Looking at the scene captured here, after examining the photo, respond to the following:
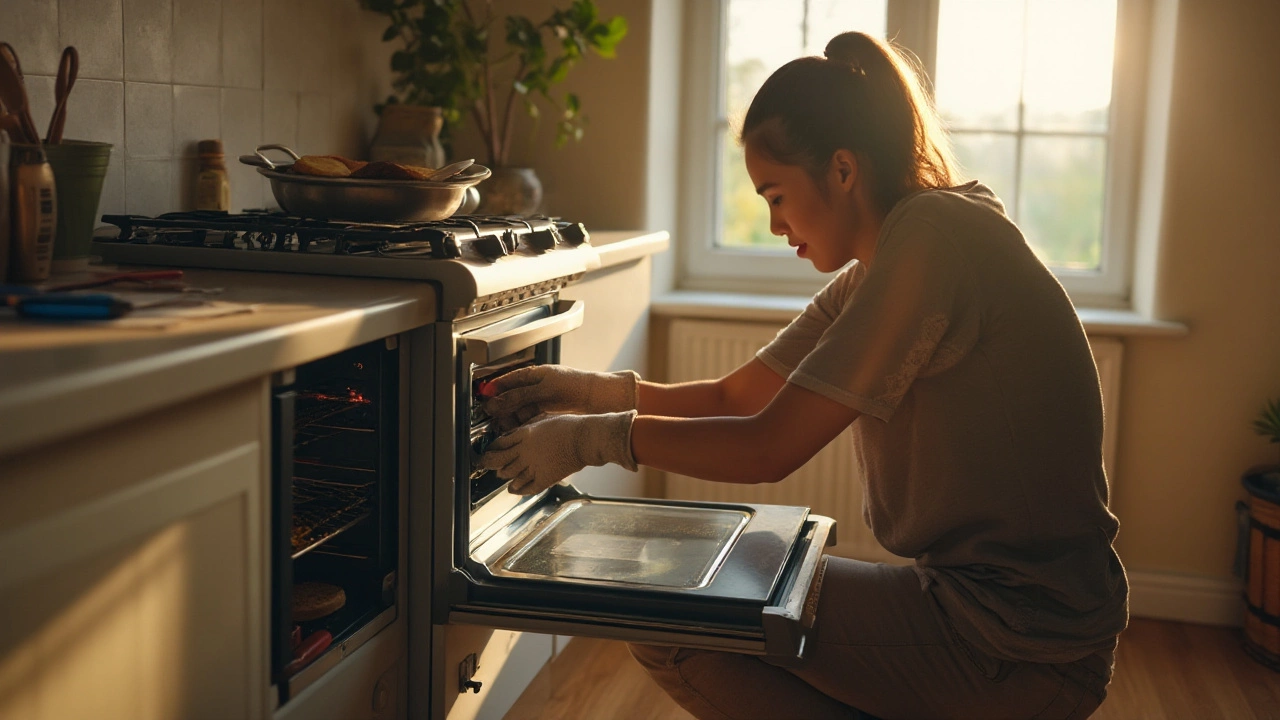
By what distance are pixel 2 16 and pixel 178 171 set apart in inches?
17.6

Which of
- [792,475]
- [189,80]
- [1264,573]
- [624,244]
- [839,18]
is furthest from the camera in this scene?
[839,18]

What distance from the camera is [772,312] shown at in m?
3.04

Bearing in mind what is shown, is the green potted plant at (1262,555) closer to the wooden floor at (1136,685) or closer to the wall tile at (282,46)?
the wooden floor at (1136,685)

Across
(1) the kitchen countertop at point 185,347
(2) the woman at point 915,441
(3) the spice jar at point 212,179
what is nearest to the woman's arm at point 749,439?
(2) the woman at point 915,441

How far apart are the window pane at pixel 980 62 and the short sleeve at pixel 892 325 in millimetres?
1854

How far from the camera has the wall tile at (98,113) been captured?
1.78 m

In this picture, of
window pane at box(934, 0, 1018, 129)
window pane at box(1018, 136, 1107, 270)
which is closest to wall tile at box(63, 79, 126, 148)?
window pane at box(934, 0, 1018, 129)

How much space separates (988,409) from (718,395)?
21.0 inches

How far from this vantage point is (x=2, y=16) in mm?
1608

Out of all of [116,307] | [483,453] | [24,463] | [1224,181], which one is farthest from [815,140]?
[1224,181]

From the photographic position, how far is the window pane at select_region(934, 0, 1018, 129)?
122 inches

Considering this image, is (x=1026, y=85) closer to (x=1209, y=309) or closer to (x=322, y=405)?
(x=1209, y=309)

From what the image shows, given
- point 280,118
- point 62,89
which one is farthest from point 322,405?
point 280,118

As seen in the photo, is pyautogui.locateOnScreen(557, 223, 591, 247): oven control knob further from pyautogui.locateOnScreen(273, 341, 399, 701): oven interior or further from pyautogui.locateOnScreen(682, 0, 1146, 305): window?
pyautogui.locateOnScreen(682, 0, 1146, 305): window
